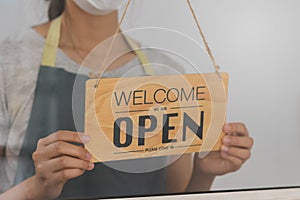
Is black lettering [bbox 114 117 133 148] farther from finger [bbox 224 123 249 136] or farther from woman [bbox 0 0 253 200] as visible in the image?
finger [bbox 224 123 249 136]

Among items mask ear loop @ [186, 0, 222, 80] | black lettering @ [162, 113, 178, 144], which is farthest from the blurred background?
black lettering @ [162, 113, 178, 144]

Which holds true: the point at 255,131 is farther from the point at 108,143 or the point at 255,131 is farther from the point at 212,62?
the point at 108,143

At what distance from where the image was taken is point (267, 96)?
1514 mm

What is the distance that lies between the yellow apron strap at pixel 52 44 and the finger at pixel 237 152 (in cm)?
54

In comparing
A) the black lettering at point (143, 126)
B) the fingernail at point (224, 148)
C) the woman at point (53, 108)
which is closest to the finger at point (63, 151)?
the woman at point (53, 108)

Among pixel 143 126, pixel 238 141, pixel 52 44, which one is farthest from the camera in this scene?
pixel 238 141

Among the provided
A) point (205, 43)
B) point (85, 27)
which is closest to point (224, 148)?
point (205, 43)

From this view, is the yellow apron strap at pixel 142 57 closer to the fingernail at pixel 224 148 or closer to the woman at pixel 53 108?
the woman at pixel 53 108

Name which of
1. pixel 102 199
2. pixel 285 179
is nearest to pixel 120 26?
pixel 102 199

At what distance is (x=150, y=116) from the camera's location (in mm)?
1398

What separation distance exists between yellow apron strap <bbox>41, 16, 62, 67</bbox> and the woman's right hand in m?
0.18

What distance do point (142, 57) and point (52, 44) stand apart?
9.4 inches

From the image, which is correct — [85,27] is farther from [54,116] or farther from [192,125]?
[192,125]

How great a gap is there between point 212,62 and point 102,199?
18.7 inches
